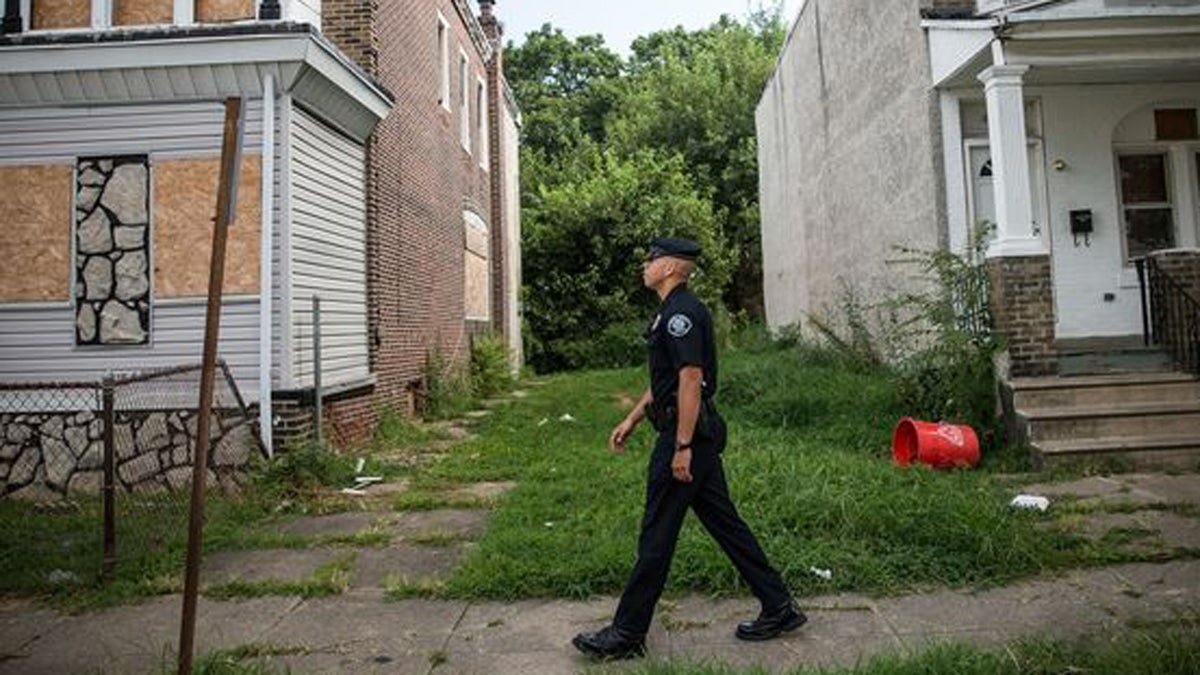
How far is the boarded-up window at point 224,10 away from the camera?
8781mm

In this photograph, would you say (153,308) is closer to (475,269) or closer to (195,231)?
(195,231)

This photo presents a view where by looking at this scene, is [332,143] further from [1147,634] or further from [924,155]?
[1147,634]

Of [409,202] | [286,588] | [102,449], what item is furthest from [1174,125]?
[102,449]

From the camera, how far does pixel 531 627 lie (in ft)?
14.2

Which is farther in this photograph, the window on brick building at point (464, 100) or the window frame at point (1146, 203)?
the window on brick building at point (464, 100)

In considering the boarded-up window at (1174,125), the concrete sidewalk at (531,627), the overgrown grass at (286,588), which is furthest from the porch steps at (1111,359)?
the overgrown grass at (286,588)

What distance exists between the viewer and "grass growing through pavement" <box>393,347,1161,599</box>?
4.84 metres

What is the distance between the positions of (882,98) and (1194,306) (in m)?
4.75

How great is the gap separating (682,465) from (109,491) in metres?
3.85

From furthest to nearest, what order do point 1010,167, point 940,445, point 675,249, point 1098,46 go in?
point 1098,46 → point 1010,167 → point 940,445 → point 675,249

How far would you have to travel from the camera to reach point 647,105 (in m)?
32.7

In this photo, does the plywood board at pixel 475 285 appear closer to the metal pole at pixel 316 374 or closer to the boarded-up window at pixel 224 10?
the metal pole at pixel 316 374

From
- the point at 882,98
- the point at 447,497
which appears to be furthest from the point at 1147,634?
the point at 882,98

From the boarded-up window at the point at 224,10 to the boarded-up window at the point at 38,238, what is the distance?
200cm
